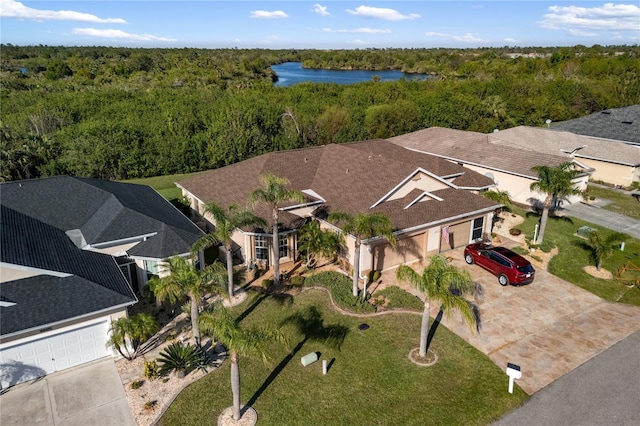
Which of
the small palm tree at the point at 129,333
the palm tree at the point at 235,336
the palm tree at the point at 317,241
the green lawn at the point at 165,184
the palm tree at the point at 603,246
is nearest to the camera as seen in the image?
the palm tree at the point at 235,336

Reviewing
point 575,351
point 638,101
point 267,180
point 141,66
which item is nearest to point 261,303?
point 267,180

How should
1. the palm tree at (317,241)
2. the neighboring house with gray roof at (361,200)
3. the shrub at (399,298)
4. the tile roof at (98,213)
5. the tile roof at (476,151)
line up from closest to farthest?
1. the shrub at (399,298)
2. the tile roof at (98,213)
3. the palm tree at (317,241)
4. the neighboring house with gray roof at (361,200)
5. the tile roof at (476,151)

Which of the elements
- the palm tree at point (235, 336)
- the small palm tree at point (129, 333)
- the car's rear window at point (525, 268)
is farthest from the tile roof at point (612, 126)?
the small palm tree at point (129, 333)

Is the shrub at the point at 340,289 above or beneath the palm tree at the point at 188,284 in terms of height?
beneath

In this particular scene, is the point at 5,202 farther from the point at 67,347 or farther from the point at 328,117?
the point at 328,117

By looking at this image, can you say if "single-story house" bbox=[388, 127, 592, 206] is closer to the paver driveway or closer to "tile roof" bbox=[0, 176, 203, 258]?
the paver driveway

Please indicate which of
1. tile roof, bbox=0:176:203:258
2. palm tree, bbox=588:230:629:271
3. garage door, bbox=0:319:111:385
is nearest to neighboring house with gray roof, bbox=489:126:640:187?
palm tree, bbox=588:230:629:271

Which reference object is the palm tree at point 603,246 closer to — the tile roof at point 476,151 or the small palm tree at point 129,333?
the tile roof at point 476,151
